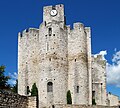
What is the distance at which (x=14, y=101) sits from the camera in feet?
50.4

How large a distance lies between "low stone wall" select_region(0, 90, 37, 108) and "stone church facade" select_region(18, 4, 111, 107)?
29.9m

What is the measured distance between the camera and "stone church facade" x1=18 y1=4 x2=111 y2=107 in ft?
156

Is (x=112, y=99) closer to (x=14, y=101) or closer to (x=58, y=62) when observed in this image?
(x=58, y=62)

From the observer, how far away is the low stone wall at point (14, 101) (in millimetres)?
14342

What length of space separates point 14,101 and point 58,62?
1281 inches

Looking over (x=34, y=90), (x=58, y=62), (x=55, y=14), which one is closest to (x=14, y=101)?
(x=58, y=62)

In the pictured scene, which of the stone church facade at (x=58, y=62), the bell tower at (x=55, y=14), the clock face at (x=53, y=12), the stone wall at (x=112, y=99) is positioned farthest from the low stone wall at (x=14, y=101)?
the stone wall at (x=112, y=99)

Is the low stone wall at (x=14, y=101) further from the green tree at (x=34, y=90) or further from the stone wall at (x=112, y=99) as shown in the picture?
the stone wall at (x=112, y=99)

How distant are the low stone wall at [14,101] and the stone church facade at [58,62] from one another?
98.2ft

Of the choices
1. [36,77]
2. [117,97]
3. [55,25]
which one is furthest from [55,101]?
[117,97]

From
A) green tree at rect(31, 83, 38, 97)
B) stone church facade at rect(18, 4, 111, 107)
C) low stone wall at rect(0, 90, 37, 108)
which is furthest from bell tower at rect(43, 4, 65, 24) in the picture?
low stone wall at rect(0, 90, 37, 108)

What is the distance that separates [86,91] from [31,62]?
9.32 m

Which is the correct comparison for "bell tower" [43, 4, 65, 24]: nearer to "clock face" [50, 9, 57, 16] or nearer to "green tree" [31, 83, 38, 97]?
"clock face" [50, 9, 57, 16]

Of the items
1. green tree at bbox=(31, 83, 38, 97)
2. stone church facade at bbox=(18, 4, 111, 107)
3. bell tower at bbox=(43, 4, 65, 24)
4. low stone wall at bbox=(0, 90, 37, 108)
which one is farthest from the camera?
bell tower at bbox=(43, 4, 65, 24)
